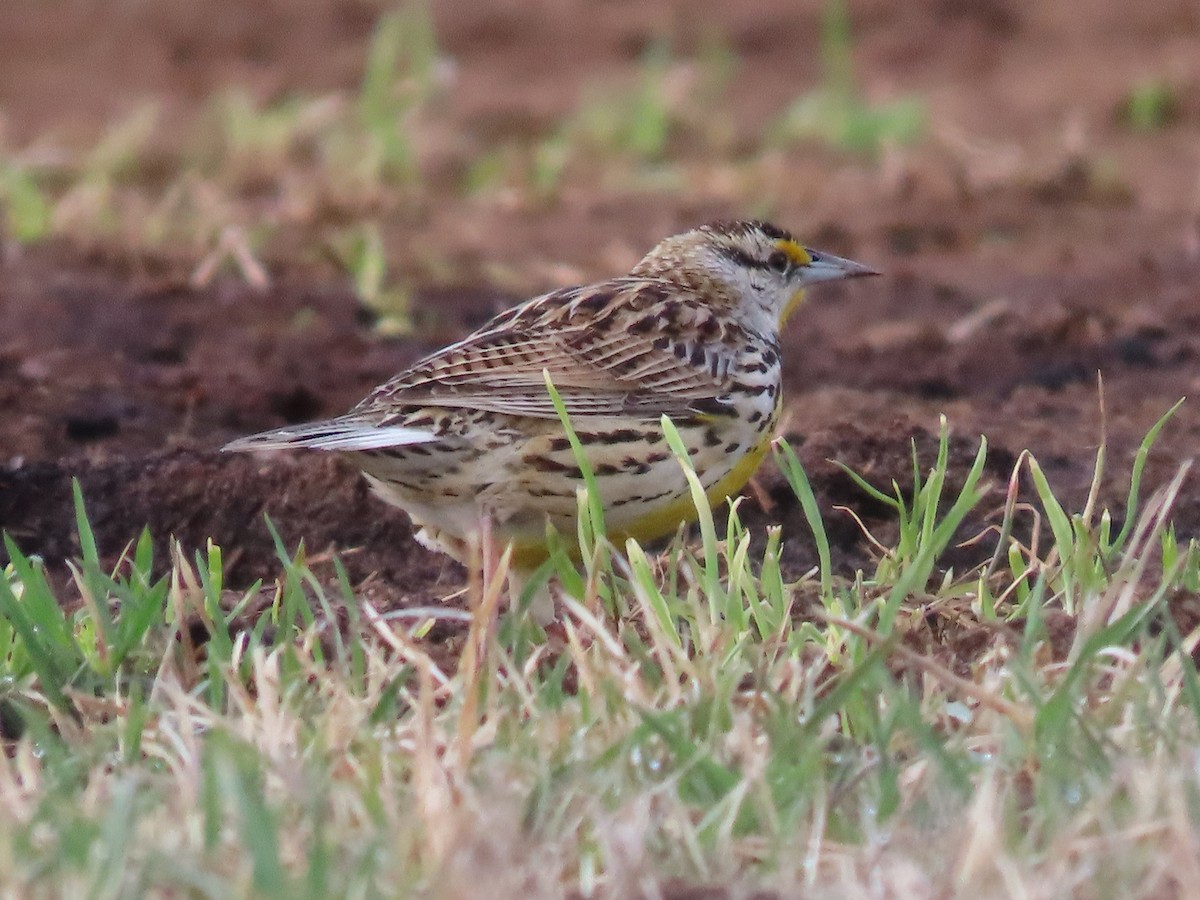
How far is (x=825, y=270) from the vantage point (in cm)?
576

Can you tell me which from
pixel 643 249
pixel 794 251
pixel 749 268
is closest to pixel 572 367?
pixel 749 268

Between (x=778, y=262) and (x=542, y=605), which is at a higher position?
(x=778, y=262)

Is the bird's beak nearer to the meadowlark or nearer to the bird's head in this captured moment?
the bird's head

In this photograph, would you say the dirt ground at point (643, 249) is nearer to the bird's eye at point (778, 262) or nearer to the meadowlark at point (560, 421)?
the meadowlark at point (560, 421)

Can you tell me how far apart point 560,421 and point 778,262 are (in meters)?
1.35

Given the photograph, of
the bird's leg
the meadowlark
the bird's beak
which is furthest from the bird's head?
the bird's leg

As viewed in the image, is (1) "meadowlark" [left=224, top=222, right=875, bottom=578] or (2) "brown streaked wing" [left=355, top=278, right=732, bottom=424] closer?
(1) "meadowlark" [left=224, top=222, right=875, bottom=578]

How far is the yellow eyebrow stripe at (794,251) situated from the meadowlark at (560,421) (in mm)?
464

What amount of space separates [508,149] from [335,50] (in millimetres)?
3332

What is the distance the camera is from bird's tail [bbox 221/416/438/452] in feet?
13.8

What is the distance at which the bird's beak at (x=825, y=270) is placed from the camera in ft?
18.8

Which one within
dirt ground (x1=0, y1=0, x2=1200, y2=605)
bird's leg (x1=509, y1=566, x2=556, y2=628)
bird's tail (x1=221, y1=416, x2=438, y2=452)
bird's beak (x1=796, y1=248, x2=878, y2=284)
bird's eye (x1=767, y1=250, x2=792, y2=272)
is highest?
bird's tail (x1=221, y1=416, x2=438, y2=452)

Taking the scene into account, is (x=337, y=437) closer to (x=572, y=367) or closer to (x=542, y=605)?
(x=542, y=605)

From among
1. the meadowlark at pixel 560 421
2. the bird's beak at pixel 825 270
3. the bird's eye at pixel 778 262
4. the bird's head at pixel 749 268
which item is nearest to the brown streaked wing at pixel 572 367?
the meadowlark at pixel 560 421
